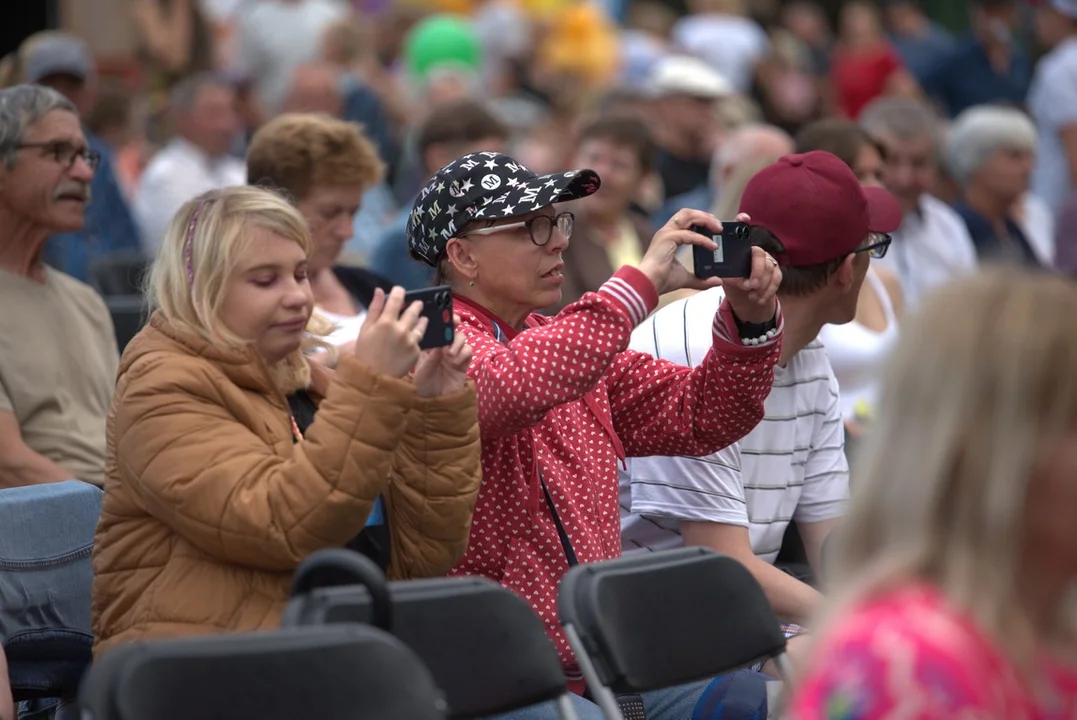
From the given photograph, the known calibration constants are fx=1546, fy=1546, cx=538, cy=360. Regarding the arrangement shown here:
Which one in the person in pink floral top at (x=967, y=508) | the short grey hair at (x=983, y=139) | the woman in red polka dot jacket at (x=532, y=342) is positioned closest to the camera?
the person in pink floral top at (x=967, y=508)

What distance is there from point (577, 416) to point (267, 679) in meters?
1.29

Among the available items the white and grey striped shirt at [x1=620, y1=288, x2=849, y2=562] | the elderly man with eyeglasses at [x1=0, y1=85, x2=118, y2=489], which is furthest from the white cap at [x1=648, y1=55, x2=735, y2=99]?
the white and grey striped shirt at [x1=620, y1=288, x2=849, y2=562]

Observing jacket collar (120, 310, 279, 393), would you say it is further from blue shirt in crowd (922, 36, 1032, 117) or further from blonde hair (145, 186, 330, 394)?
blue shirt in crowd (922, 36, 1032, 117)

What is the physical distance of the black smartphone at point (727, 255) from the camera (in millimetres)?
3072

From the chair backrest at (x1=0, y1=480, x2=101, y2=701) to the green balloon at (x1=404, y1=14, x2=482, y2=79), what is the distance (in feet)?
23.5

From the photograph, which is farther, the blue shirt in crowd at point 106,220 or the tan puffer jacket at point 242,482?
the blue shirt in crowd at point 106,220

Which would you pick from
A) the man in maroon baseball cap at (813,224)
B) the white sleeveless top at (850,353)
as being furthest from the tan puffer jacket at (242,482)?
the white sleeveless top at (850,353)

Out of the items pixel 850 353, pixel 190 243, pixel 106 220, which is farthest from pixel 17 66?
pixel 190 243

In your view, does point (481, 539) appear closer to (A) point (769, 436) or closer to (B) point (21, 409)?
(A) point (769, 436)

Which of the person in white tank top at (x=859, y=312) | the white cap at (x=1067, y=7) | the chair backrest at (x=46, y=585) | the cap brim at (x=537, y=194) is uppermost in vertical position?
the white cap at (x=1067, y=7)

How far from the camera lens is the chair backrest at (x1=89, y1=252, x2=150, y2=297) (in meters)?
6.09

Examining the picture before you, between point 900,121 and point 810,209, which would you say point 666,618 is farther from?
point 900,121

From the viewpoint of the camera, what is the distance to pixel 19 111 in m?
4.21

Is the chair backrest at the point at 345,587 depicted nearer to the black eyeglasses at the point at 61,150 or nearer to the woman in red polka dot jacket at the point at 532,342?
the woman in red polka dot jacket at the point at 532,342
